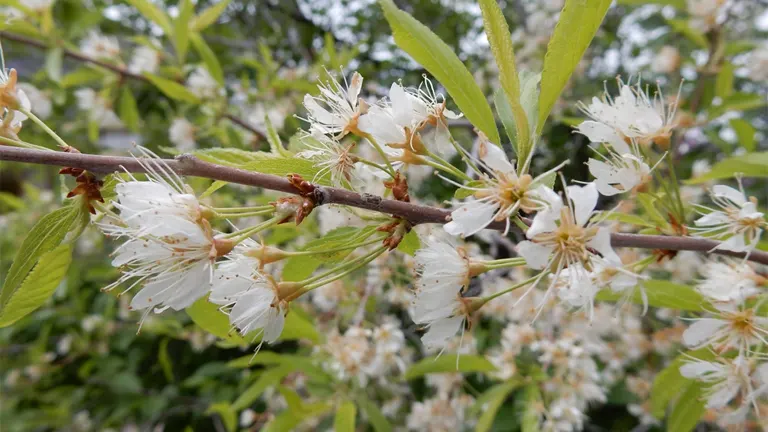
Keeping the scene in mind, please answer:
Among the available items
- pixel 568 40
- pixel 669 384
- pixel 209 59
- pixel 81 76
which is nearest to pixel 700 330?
pixel 669 384

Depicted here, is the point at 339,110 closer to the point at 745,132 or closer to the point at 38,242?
the point at 38,242

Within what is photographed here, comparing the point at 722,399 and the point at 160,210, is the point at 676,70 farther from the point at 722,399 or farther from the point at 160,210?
the point at 160,210

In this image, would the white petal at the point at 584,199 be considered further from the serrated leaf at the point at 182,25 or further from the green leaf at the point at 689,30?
the green leaf at the point at 689,30

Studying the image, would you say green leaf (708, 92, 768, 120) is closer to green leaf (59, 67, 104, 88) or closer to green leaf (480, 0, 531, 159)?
green leaf (480, 0, 531, 159)

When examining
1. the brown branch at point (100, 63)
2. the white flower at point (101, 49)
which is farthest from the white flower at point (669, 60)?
the white flower at point (101, 49)

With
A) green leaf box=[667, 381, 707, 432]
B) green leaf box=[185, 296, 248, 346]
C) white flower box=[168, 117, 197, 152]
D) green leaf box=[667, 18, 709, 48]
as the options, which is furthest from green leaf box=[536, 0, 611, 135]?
white flower box=[168, 117, 197, 152]

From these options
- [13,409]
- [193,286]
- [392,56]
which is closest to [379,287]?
[193,286]
